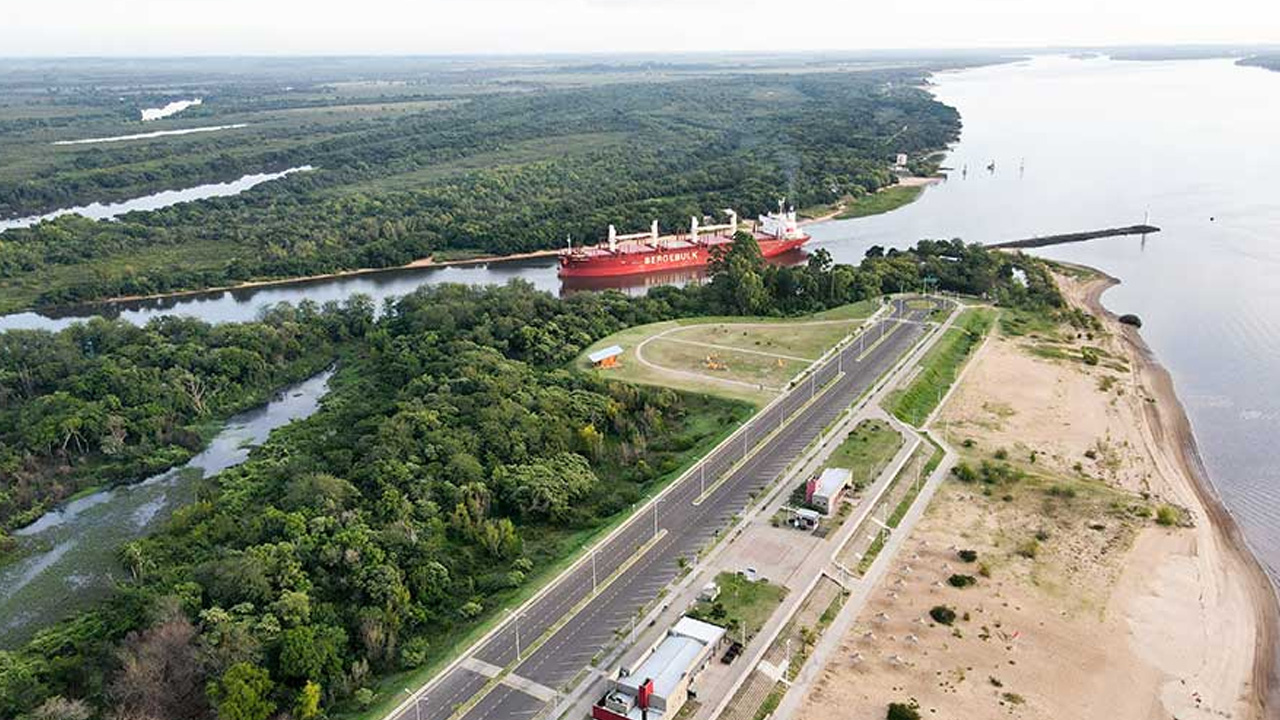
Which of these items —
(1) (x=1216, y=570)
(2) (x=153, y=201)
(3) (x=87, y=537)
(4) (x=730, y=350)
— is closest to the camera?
(1) (x=1216, y=570)

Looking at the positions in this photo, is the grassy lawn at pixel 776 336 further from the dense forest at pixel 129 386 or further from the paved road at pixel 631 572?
the dense forest at pixel 129 386

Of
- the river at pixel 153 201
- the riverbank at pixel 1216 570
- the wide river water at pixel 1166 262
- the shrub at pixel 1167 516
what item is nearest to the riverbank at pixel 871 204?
the wide river water at pixel 1166 262

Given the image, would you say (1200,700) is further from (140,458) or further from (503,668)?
(140,458)

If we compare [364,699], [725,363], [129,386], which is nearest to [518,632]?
[364,699]

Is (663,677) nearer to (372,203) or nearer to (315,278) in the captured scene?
(315,278)

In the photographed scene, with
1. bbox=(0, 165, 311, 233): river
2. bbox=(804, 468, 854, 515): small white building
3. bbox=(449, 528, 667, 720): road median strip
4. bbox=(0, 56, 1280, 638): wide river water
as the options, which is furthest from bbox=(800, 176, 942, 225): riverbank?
bbox=(449, 528, 667, 720): road median strip

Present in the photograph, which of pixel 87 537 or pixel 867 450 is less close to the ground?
pixel 867 450

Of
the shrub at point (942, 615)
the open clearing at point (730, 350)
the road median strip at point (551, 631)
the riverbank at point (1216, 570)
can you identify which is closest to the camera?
the road median strip at point (551, 631)

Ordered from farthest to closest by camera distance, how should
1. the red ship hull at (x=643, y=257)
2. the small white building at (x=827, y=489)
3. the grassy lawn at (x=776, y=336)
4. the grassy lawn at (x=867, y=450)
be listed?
1. the red ship hull at (x=643, y=257)
2. the grassy lawn at (x=776, y=336)
3. the grassy lawn at (x=867, y=450)
4. the small white building at (x=827, y=489)
